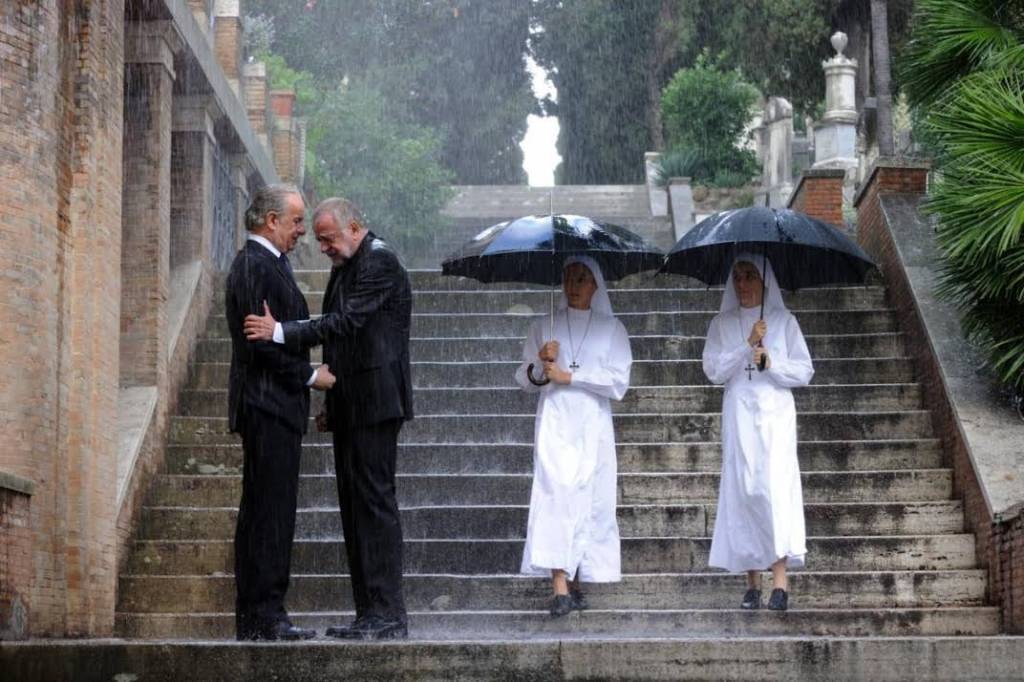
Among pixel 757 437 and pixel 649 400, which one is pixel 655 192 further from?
pixel 757 437

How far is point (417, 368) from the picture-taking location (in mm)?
13125

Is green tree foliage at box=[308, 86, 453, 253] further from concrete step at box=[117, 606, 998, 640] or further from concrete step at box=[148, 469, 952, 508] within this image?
concrete step at box=[117, 606, 998, 640]

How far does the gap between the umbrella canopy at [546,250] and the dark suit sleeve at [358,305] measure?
1.52 metres

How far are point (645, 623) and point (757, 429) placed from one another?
124 centimetres

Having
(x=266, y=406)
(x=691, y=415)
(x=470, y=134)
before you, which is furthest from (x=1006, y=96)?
(x=470, y=134)

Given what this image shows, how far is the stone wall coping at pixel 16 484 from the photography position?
8.55 metres

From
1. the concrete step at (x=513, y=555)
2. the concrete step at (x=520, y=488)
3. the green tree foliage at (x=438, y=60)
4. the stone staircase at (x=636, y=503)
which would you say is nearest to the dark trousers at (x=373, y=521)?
the stone staircase at (x=636, y=503)

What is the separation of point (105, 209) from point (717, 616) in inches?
162

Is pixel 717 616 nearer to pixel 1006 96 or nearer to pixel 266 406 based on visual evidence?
pixel 266 406

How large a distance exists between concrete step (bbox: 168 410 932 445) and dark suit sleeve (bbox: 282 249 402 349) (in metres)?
4.03

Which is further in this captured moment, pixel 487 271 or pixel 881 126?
pixel 881 126

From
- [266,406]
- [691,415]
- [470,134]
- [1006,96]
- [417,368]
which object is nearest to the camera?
[266,406]

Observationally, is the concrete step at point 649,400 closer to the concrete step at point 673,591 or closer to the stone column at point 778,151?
the concrete step at point 673,591

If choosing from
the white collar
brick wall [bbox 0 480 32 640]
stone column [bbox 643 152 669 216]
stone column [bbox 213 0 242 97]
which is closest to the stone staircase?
brick wall [bbox 0 480 32 640]
